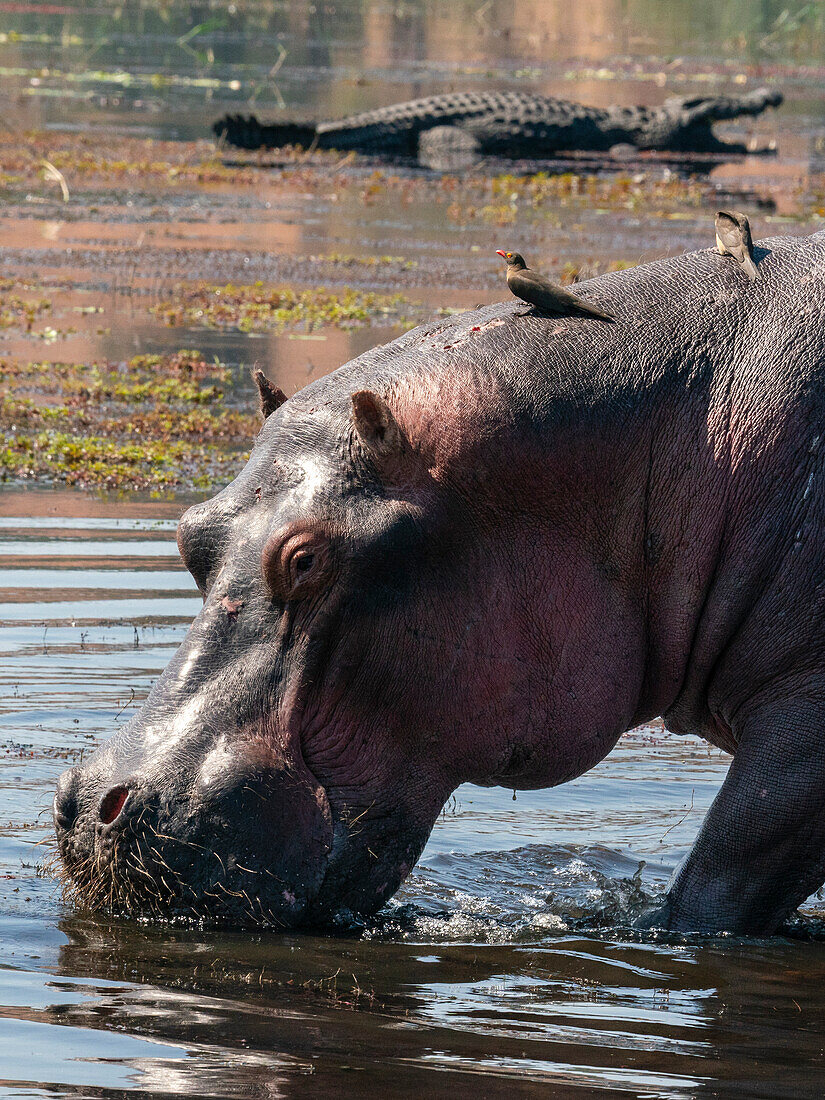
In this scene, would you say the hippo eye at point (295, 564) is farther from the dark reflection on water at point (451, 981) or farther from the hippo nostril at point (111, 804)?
the dark reflection on water at point (451, 981)

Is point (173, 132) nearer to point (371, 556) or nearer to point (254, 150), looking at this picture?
point (254, 150)

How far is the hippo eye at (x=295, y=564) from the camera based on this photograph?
3.75m

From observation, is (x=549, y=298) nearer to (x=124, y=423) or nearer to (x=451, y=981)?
(x=451, y=981)

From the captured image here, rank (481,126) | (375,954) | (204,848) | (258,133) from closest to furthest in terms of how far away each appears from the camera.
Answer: (204,848) → (375,954) → (258,133) → (481,126)

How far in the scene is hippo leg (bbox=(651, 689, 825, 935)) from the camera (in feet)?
12.6

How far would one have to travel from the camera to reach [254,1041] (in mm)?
3291

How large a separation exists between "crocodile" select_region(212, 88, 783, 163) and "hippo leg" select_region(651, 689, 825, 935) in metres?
20.6

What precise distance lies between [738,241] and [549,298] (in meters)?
0.51

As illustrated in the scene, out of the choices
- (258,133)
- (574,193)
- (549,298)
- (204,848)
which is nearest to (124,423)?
(549,298)

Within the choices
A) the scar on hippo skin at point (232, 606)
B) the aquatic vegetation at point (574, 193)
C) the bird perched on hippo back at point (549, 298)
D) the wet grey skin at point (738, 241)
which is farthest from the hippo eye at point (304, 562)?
the aquatic vegetation at point (574, 193)

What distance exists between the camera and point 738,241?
165 inches

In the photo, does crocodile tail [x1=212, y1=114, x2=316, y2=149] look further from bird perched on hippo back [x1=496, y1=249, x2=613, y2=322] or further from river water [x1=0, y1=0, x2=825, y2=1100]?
bird perched on hippo back [x1=496, y1=249, x2=613, y2=322]

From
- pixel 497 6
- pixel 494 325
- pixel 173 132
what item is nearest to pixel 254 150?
pixel 173 132

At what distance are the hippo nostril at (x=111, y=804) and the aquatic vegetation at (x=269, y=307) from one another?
31.2 feet
